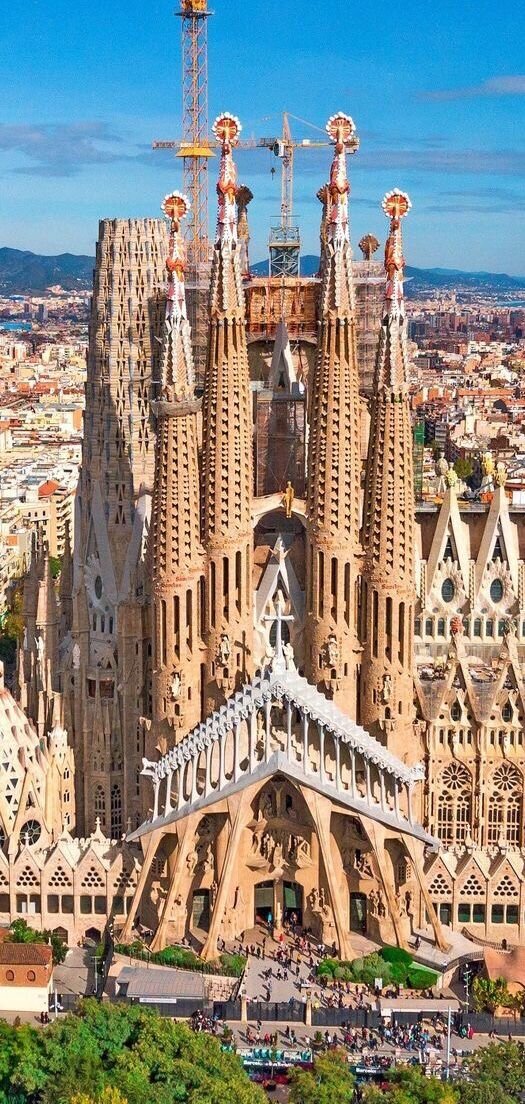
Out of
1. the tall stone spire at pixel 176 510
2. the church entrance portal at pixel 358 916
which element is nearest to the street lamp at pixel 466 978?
the church entrance portal at pixel 358 916

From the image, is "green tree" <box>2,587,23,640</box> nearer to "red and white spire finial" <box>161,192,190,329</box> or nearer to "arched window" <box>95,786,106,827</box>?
"arched window" <box>95,786,106,827</box>

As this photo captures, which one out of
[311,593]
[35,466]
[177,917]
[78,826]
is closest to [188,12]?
[311,593]

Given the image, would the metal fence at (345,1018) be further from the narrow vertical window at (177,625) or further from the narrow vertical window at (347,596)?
the narrow vertical window at (347,596)

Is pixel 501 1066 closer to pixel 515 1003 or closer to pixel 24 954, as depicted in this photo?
pixel 515 1003

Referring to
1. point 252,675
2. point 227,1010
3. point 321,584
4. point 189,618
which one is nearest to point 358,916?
point 227,1010

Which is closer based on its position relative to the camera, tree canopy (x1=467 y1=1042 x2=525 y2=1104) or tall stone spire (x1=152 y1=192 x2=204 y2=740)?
tree canopy (x1=467 y1=1042 x2=525 y2=1104)

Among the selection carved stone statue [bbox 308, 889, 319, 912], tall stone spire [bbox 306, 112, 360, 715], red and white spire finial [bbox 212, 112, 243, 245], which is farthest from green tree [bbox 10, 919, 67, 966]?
red and white spire finial [bbox 212, 112, 243, 245]

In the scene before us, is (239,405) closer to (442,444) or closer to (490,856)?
(490,856)
